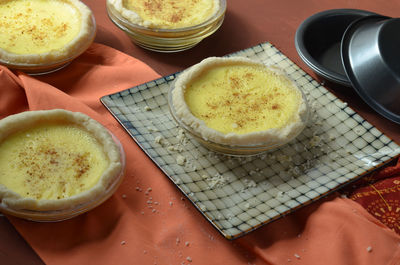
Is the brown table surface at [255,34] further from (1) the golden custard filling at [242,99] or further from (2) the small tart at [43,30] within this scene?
(1) the golden custard filling at [242,99]

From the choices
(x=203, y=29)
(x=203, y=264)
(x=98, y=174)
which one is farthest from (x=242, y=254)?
(x=203, y=29)

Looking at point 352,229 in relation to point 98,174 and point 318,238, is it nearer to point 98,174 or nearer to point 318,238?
point 318,238

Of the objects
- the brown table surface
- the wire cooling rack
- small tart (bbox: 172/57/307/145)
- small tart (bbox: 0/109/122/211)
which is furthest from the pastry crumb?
the brown table surface

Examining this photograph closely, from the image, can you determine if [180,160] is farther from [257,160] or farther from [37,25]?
[37,25]

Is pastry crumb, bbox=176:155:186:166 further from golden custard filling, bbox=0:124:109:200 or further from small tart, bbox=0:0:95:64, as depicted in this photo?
small tart, bbox=0:0:95:64

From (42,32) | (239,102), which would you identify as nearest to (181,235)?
(239,102)

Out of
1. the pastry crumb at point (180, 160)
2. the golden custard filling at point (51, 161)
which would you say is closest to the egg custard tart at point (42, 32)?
the golden custard filling at point (51, 161)
